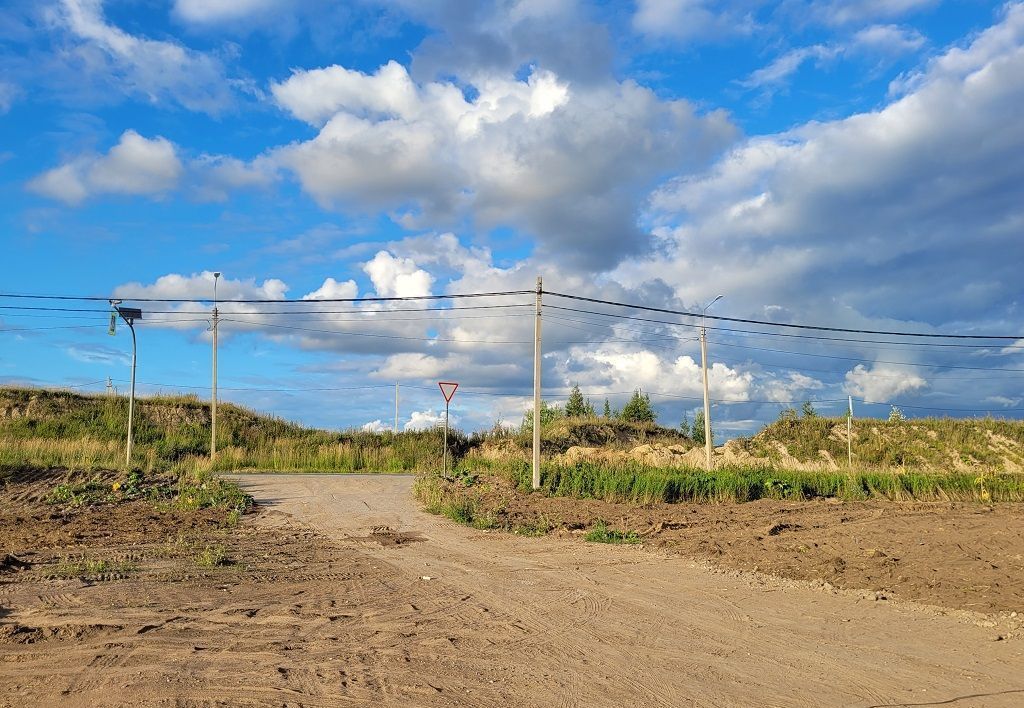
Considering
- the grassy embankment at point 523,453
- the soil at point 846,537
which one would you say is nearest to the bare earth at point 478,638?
the soil at point 846,537

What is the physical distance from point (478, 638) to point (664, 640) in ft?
6.60

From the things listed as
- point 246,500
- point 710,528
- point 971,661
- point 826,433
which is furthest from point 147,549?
point 826,433

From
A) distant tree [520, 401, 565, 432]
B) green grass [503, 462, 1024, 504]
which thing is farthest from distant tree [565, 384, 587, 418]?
green grass [503, 462, 1024, 504]

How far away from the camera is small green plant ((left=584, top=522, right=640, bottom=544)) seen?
15703 mm

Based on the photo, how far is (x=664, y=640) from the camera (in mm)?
8352

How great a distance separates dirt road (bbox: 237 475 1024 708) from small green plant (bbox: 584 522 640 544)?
168cm

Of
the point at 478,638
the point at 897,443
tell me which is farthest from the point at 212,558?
the point at 897,443

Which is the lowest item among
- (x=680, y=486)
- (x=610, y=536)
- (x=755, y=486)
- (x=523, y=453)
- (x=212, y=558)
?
(x=610, y=536)

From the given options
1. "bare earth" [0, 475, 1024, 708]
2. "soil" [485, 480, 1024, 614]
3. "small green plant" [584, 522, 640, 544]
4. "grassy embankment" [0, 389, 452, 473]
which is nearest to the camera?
"bare earth" [0, 475, 1024, 708]

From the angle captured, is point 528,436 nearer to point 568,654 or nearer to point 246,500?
point 246,500

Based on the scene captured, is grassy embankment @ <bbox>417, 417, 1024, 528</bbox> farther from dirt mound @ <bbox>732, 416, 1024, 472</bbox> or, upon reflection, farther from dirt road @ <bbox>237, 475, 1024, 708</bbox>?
dirt mound @ <bbox>732, 416, 1024, 472</bbox>

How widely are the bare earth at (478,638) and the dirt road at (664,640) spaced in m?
0.03

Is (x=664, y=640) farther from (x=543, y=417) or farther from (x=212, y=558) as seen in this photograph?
(x=543, y=417)

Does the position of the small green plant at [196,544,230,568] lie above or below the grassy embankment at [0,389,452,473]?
below
